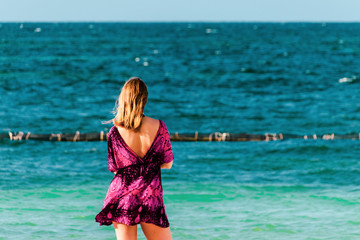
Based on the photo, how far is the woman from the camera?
4125mm

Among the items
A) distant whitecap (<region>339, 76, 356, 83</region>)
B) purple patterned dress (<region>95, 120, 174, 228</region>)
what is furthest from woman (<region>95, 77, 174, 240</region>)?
distant whitecap (<region>339, 76, 356, 83</region>)

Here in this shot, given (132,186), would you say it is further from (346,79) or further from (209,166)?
(346,79)

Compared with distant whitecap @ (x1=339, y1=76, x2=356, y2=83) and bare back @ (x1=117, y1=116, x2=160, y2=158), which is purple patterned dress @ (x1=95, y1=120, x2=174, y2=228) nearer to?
bare back @ (x1=117, y1=116, x2=160, y2=158)

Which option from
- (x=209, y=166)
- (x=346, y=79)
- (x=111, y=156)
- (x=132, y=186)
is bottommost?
(x=209, y=166)

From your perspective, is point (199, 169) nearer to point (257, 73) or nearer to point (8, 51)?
point (257, 73)

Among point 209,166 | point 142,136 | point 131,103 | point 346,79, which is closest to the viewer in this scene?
point 131,103

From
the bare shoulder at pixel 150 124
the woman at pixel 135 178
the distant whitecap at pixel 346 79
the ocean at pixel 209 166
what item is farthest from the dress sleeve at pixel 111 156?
the distant whitecap at pixel 346 79

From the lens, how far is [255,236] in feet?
24.8

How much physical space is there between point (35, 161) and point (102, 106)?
9.70m

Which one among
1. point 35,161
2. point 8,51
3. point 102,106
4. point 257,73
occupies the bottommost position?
point 35,161

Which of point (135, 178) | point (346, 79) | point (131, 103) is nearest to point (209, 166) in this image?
point (135, 178)

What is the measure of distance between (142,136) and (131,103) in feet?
0.98

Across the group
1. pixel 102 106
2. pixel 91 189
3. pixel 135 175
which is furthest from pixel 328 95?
pixel 135 175

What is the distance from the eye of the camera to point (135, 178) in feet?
13.6
